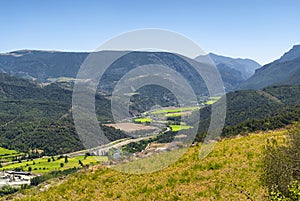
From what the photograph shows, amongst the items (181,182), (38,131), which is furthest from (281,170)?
(38,131)

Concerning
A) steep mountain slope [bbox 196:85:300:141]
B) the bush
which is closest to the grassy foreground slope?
the bush

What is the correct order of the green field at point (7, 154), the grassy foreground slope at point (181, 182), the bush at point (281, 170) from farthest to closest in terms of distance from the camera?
1. the green field at point (7, 154)
2. the grassy foreground slope at point (181, 182)
3. the bush at point (281, 170)

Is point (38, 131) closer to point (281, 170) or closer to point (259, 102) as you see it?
point (259, 102)

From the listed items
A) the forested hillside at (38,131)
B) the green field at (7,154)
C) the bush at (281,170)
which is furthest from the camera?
the forested hillside at (38,131)

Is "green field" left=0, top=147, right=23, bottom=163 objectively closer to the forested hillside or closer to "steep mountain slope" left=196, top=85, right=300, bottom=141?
the forested hillside

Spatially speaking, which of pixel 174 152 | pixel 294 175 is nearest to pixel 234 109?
pixel 174 152

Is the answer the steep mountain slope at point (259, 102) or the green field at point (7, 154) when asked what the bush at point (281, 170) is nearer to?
the steep mountain slope at point (259, 102)

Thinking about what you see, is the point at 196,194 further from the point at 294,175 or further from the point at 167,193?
the point at 294,175

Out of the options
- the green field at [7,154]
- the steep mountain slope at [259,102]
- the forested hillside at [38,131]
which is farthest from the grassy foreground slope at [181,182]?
the green field at [7,154]
